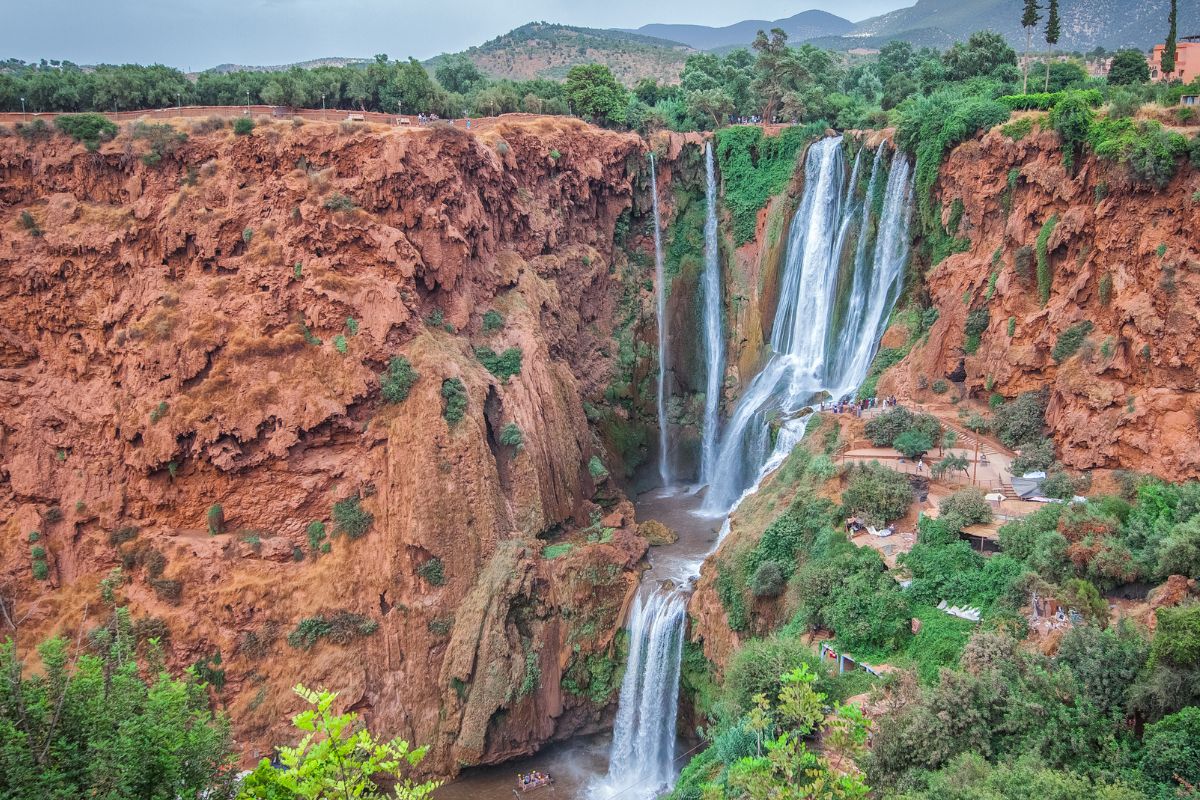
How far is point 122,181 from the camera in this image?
3209 centimetres

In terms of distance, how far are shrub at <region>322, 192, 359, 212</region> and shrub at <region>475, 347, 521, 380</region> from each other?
709 centimetres

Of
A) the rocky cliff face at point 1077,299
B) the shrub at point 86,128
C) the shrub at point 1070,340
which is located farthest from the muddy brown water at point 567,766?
the shrub at point 86,128

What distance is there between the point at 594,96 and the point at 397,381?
2328 centimetres

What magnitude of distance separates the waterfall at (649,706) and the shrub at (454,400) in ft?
30.2

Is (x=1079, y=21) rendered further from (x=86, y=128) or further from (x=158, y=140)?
(x=86, y=128)

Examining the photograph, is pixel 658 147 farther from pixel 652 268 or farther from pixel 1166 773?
pixel 1166 773

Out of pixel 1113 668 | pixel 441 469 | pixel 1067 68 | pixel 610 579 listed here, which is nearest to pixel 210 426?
pixel 441 469

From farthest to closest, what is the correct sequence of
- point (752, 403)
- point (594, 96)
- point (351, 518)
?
point (594, 96)
point (752, 403)
point (351, 518)

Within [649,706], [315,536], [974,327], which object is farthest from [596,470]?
[974,327]

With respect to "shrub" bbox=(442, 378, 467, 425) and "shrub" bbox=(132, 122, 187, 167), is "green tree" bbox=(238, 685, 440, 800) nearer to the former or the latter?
"shrub" bbox=(442, 378, 467, 425)

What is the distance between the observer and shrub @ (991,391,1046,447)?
26875mm

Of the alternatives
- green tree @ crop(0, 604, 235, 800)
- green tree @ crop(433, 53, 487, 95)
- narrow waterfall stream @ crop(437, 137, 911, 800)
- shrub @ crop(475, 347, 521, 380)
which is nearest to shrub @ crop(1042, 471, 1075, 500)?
narrow waterfall stream @ crop(437, 137, 911, 800)

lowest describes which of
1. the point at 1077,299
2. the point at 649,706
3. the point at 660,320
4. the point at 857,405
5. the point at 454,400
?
the point at 649,706

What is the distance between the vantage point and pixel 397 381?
2969 cm
